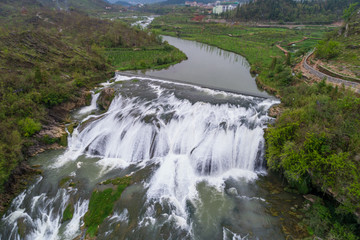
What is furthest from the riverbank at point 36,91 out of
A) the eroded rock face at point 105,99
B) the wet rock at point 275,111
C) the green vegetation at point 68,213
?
the wet rock at point 275,111

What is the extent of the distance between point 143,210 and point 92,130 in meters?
13.0

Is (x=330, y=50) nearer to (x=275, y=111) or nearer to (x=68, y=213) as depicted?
(x=275, y=111)

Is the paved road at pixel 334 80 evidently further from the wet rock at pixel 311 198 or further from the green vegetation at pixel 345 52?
the wet rock at pixel 311 198

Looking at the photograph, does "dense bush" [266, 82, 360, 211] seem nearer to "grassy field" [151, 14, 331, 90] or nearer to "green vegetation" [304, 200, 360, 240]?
"green vegetation" [304, 200, 360, 240]

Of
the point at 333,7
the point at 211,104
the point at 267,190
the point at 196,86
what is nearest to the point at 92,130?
the point at 211,104

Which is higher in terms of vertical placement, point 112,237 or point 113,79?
point 113,79

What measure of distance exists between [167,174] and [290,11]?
124491mm

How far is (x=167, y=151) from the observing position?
21031 millimetres

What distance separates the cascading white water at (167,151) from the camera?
15.1 meters

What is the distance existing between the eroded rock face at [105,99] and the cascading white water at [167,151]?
6.03 ft

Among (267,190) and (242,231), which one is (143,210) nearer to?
(242,231)

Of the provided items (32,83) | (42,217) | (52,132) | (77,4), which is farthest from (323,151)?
(77,4)

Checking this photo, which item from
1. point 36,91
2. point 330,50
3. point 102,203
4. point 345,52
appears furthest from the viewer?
point 345,52

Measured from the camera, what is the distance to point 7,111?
2242cm
